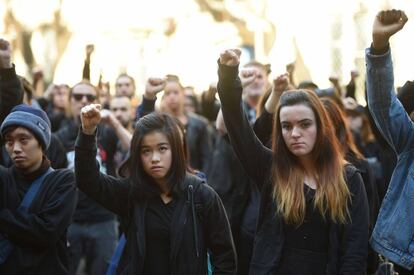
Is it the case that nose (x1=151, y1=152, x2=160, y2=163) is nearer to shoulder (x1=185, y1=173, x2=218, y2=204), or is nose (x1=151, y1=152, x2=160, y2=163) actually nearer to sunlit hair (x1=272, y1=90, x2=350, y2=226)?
shoulder (x1=185, y1=173, x2=218, y2=204)

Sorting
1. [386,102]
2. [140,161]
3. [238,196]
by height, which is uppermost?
[386,102]

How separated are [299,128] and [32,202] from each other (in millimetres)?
1777

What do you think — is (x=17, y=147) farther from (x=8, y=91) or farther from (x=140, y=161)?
(x=140, y=161)

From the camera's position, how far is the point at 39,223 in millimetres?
4891

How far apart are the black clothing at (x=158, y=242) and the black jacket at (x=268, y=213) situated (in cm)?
53

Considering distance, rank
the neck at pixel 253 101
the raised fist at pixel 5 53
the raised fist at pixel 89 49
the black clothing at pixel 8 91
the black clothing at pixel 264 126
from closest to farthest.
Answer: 1. the raised fist at pixel 5 53
2. the black clothing at pixel 8 91
3. the black clothing at pixel 264 126
4. the raised fist at pixel 89 49
5. the neck at pixel 253 101

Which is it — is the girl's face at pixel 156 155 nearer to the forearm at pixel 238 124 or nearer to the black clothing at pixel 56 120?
the forearm at pixel 238 124

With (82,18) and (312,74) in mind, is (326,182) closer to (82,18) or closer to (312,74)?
(312,74)

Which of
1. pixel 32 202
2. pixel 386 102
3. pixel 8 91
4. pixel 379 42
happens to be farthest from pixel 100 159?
pixel 379 42

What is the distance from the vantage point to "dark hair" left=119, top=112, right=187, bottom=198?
4828 mm

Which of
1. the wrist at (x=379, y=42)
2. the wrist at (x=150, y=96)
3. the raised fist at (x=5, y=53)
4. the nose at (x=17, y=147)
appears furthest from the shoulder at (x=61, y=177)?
the wrist at (x=379, y=42)

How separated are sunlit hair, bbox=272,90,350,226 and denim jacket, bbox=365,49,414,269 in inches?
14.1

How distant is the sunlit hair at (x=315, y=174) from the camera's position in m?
4.51

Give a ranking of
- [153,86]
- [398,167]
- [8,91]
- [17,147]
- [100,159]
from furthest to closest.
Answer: [100,159] → [153,86] → [8,91] → [17,147] → [398,167]
